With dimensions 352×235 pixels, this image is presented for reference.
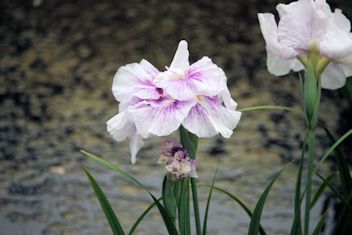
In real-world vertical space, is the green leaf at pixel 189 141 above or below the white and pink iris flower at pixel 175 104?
below

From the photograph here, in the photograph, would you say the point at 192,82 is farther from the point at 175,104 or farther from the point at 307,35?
the point at 307,35

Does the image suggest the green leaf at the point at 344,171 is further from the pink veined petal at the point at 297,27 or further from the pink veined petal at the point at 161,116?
the pink veined petal at the point at 161,116

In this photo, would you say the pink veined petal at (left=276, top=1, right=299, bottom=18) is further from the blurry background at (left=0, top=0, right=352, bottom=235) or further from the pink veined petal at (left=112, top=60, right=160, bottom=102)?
the blurry background at (left=0, top=0, right=352, bottom=235)

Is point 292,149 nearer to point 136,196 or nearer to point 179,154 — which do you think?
point 136,196

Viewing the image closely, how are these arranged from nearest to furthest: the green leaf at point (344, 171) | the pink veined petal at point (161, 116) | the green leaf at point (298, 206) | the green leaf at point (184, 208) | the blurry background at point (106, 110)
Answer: the pink veined petal at point (161, 116), the green leaf at point (184, 208), the green leaf at point (298, 206), the green leaf at point (344, 171), the blurry background at point (106, 110)

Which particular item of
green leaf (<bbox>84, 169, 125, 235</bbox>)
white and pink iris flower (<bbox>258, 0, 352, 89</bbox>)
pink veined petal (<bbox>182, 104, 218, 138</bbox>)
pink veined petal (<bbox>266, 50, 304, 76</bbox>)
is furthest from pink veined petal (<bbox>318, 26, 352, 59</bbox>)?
green leaf (<bbox>84, 169, 125, 235</bbox>)

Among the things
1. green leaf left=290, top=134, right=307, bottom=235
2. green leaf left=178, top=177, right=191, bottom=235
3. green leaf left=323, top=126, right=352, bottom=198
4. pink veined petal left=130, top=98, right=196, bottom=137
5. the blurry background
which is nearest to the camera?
pink veined petal left=130, top=98, right=196, bottom=137

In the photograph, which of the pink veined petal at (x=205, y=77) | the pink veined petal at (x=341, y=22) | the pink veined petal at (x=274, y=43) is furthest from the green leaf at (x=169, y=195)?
the pink veined petal at (x=341, y=22)
